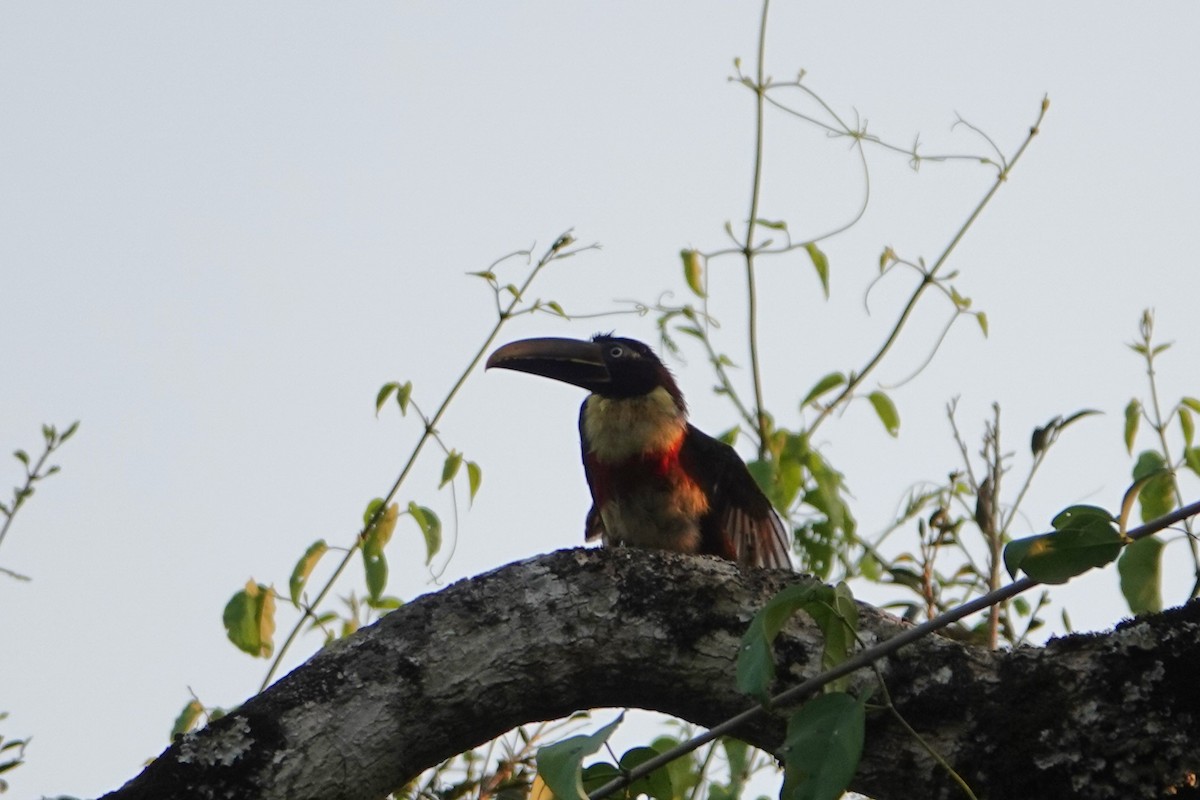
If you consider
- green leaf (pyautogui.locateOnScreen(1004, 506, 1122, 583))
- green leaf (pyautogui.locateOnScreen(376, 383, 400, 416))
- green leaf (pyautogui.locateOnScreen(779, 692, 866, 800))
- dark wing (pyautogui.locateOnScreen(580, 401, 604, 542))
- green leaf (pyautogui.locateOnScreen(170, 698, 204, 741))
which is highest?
dark wing (pyautogui.locateOnScreen(580, 401, 604, 542))

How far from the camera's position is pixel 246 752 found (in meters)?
2.28

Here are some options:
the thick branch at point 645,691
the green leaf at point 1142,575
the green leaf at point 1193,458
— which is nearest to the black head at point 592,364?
the green leaf at point 1193,458

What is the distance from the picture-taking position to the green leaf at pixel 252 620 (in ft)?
11.0

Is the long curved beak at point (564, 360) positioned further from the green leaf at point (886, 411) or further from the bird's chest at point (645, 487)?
the green leaf at point (886, 411)

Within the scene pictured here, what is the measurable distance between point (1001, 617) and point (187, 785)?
2020 mm

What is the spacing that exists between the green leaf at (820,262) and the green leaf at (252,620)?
67.9 inches

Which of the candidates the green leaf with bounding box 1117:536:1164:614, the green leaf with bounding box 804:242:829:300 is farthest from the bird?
the green leaf with bounding box 1117:536:1164:614

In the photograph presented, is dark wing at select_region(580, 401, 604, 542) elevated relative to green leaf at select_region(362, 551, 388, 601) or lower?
elevated

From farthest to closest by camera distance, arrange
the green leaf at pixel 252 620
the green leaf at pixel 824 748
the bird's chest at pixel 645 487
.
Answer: the bird's chest at pixel 645 487 → the green leaf at pixel 252 620 → the green leaf at pixel 824 748

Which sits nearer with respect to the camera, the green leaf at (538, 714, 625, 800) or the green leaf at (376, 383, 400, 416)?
the green leaf at (538, 714, 625, 800)

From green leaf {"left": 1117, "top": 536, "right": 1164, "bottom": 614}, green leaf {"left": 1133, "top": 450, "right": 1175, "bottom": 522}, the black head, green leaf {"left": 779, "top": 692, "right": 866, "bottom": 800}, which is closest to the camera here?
green leaf {"left": 779, "top": 692, "right": 866, "bottom": 800}

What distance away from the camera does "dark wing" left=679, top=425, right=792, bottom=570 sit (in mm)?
4461

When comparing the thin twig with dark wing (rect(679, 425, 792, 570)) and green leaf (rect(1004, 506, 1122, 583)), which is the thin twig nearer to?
green leaf (rect(1004, 506, 1122, 583))

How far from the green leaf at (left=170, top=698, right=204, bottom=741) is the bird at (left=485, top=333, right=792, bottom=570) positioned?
149cm
